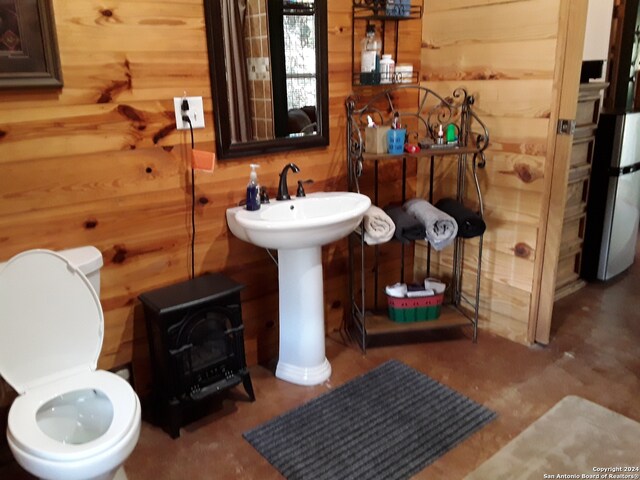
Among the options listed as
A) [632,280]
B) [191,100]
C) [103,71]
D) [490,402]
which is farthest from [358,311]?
[632,280]

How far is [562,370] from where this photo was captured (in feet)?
8.12

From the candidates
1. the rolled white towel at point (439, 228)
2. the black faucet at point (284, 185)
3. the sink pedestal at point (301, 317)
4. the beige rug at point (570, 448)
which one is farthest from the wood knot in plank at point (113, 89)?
the beige rug at point (570, 448)

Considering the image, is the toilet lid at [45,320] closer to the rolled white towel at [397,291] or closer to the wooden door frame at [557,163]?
the rolled white towel at [397,291]

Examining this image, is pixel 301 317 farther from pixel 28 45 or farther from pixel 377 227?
pixel 28 45

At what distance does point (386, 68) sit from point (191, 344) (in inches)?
60.7

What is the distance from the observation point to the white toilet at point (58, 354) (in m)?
1.65

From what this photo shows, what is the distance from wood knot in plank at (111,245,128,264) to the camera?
2088 mm

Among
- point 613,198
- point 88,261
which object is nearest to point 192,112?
point 88,261

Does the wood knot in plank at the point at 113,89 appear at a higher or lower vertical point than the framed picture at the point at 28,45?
lower

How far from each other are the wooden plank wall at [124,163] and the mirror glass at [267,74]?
0.18 ft

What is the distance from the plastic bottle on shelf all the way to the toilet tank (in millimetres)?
1437

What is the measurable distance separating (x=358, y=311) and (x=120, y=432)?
1.53m

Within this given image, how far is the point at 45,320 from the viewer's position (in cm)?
173

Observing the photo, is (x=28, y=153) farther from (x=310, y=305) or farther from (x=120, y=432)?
(x=310, y=305)
